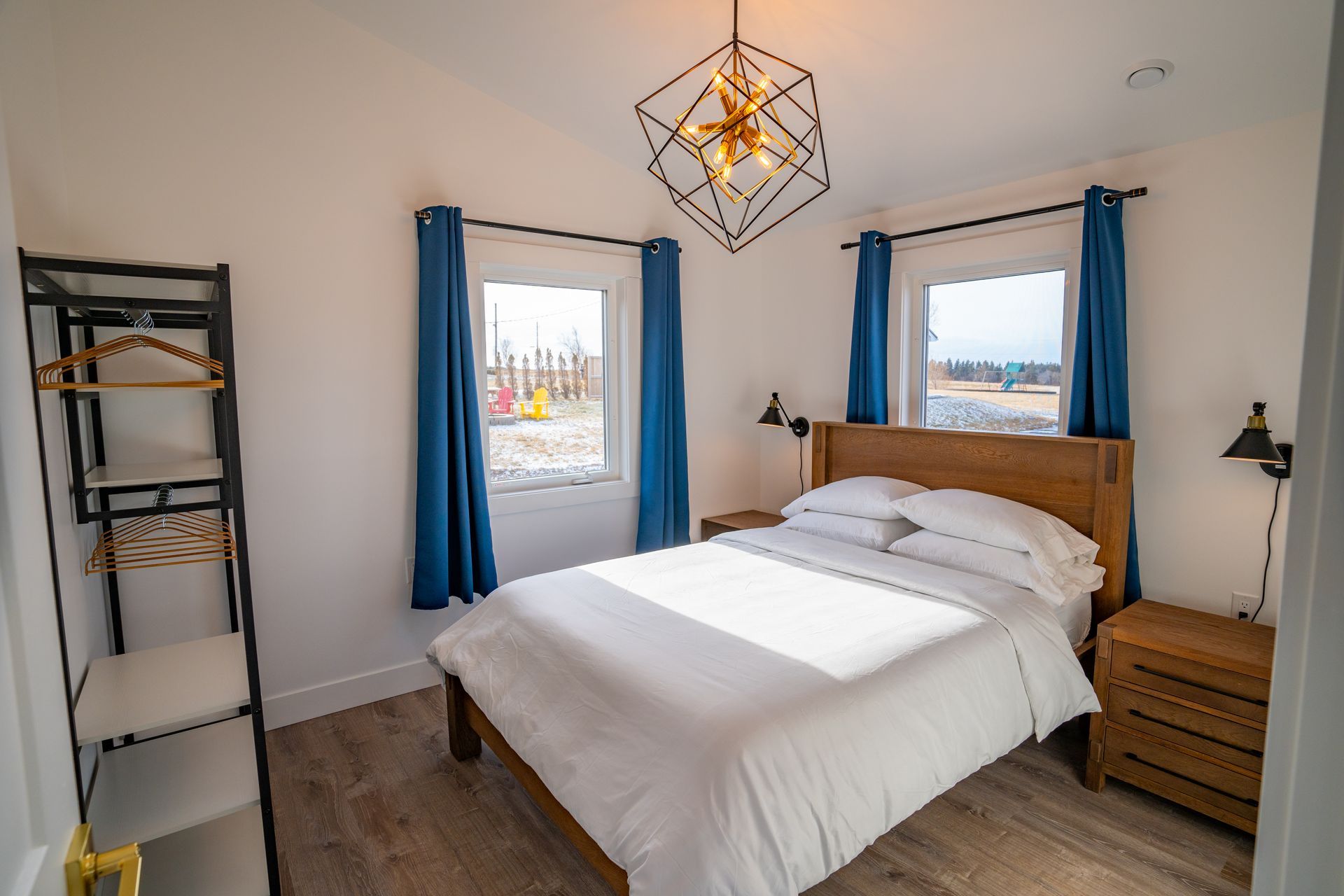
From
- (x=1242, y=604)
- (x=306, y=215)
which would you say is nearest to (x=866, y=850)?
(x=1242, y=604)

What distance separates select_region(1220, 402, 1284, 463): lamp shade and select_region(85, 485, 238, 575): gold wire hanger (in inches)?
134

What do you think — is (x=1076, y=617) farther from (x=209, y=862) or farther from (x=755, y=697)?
(x=209, y=862)

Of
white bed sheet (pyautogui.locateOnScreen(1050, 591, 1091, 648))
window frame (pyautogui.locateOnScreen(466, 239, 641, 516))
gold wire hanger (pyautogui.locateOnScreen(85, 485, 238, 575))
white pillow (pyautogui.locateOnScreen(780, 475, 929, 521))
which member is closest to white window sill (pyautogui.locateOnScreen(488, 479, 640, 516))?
window frame (pyautogui.locateOnScreen(466, 239, 641, 516))

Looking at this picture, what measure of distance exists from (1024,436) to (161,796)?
3.31 m

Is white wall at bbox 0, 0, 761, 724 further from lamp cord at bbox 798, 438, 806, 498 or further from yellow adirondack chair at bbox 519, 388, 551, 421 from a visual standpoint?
lamp cord at bbox 798, 438, 806, 498

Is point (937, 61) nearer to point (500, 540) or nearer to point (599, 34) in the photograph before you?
point (599, 34)

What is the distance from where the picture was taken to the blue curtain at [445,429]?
116 inches

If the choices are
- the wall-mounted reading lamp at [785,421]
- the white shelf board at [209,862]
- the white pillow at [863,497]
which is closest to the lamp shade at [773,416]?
the wall-mounted reading lamp at [785,421]

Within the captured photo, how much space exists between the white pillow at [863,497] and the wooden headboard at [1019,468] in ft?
0.49

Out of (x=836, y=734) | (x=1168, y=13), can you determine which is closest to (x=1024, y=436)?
(x=1168, y=13)

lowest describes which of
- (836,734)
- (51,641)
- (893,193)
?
(836,734)

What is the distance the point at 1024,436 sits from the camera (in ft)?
9.75

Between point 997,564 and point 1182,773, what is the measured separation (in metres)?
0.83

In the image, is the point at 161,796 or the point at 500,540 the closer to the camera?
the point at 161,796
